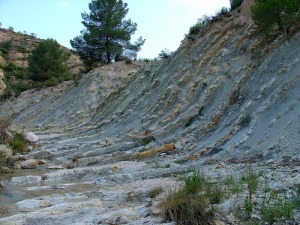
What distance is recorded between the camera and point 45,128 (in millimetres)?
23578

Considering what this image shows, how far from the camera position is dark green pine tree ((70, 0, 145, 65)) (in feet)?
100

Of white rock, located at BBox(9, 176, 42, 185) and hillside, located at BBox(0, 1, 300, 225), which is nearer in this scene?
hillside, located at BBox(0, 1, 300, 225)

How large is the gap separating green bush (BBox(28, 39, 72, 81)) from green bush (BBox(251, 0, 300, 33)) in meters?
24.5

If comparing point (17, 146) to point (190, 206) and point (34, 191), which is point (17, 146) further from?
point (190, 206)

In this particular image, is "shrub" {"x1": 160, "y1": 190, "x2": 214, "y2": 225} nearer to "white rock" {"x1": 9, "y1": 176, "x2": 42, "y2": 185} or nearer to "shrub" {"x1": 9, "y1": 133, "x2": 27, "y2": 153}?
"white rock" {"x1": 9, "y1": 176, "x2": 42, "y2": 185}

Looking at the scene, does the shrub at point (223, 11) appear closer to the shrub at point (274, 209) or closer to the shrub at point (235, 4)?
the shrub at point (235, 4)

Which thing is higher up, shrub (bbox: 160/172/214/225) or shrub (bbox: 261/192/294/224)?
shrub (bbox: 160/172/214/225)

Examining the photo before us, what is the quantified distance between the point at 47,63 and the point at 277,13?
26.8 m

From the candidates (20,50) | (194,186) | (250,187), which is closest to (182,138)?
(194,186)

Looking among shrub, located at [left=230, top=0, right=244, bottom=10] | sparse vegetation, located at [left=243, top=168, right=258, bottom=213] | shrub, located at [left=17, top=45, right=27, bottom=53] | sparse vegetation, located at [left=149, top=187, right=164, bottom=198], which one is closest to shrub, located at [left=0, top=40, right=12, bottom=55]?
shrub, located at [left=17, top=45, right=27, bottom=53]

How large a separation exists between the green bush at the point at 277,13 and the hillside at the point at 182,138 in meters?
0.53

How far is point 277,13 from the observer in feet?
41.7

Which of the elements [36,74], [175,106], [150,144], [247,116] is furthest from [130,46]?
[247,116]

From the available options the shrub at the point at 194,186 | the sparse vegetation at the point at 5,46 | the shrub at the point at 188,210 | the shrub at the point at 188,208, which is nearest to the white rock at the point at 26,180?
the shrub at the point at 194,186
